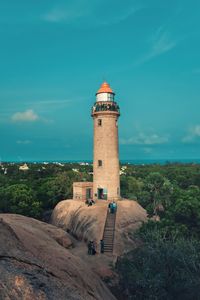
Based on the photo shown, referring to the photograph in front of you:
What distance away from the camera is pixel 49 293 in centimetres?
895

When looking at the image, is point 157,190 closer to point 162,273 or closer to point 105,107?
point 105,107

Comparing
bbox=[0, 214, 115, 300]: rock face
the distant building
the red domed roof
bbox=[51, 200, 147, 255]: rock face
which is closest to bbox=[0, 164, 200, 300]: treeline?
bbox=[51, 200, 147, 255]: rock face

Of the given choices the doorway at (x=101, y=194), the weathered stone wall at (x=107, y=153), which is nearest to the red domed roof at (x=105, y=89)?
the weathered stone wall at (x=107, y=153)

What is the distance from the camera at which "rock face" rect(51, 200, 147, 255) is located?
33.0 metres

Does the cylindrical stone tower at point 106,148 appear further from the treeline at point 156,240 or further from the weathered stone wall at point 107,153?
the treeline at point 156,240

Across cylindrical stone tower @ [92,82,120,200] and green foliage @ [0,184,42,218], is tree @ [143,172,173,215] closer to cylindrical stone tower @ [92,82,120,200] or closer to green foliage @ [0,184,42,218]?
cylindrical stone tower @ [92,82,120,200]

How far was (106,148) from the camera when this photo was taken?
3950cm

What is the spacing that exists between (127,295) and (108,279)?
9.53 ft

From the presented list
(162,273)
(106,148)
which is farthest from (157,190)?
(162,273)

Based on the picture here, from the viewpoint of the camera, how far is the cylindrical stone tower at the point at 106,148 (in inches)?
1558

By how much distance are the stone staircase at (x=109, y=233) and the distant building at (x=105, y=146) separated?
4394 mm

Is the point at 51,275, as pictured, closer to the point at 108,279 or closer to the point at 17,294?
the point at 17,294

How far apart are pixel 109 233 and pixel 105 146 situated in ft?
34.8

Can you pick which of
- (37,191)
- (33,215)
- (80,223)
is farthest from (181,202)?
(37,191)
